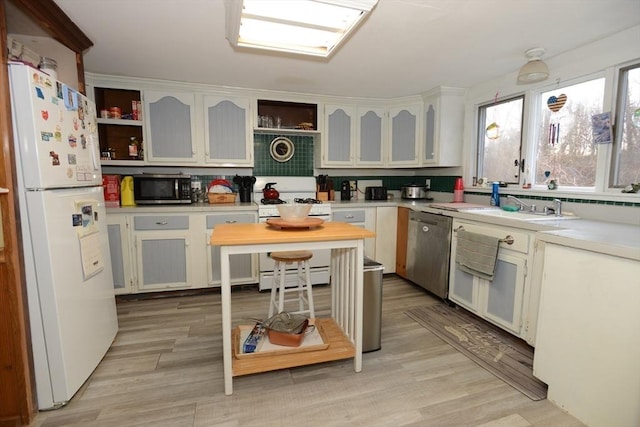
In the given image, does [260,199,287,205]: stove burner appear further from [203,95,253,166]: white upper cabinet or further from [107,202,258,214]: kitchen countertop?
[203,95,253,166]: white upper cabinet

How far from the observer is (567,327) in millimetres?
1590

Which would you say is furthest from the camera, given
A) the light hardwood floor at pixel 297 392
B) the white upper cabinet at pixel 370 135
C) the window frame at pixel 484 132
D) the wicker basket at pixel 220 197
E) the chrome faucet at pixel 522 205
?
the white upper cabinet at pixel 370 135

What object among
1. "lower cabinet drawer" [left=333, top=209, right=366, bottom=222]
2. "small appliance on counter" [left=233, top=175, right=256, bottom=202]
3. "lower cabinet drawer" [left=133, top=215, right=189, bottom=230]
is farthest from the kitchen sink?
"lower cabinet drawer" [left=133, top=215, right=189, bottom=230]

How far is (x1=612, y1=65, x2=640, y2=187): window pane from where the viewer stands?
2105 millimetres

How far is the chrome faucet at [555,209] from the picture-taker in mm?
2463

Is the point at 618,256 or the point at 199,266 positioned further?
the point at 199,266

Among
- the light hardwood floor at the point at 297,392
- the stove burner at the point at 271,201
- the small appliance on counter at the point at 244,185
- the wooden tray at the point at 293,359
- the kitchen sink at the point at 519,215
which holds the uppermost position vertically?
the small appliance on counter at the point at 244,185

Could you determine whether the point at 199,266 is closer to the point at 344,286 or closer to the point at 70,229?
the point at 70,229

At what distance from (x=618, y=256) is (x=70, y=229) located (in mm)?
2678

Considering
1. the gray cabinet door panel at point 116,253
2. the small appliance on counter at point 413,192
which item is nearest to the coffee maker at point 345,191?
the small appliance on counter at point 413,192

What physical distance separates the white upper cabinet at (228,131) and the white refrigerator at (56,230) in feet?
4.66

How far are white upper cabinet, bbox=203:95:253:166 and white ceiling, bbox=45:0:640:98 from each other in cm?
24

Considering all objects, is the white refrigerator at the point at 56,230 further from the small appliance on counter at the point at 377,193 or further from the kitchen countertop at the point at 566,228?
the small appliance on counter at the point at 377,193

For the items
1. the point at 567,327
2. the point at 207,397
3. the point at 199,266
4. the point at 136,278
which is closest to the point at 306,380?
the point at 207,397
